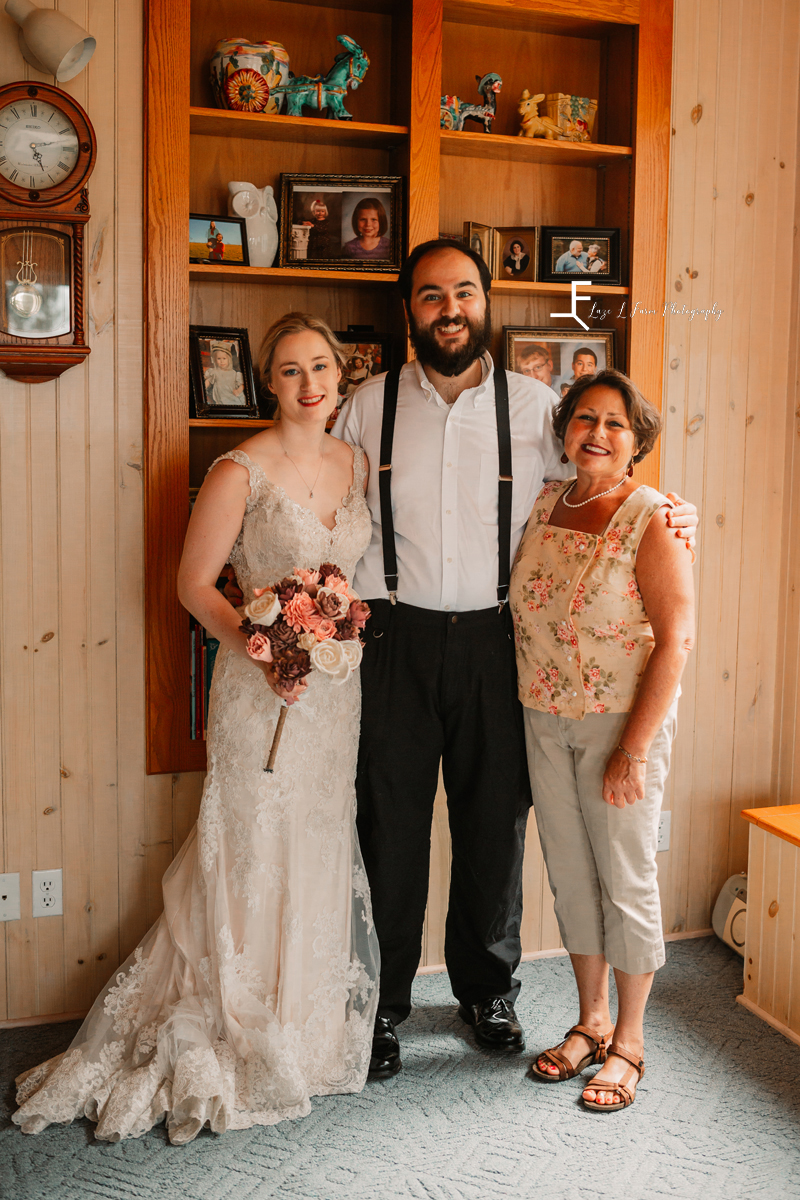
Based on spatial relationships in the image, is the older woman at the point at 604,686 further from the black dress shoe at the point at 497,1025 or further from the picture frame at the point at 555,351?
the picture frame at the point at 555,351

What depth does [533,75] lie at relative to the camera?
281cm

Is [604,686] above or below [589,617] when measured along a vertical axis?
below

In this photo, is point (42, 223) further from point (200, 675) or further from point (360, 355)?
point (200, 675)

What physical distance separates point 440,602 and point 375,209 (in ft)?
3.58

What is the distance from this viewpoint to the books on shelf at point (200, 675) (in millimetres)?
2449

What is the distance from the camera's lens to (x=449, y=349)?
7.22 feet

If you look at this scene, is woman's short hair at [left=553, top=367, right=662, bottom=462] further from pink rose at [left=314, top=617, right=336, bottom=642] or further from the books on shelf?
the books on shelf

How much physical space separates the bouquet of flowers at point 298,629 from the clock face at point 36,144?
1.12m

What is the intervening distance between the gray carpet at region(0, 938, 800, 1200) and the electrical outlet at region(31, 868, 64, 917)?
0.29 m

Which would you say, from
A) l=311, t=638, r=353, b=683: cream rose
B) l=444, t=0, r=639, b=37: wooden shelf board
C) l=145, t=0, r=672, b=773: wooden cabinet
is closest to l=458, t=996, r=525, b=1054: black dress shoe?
l=145, t=0, r=672, b=773: wooden cabinet

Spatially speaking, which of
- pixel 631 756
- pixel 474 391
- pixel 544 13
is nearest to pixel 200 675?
pixel 474 391

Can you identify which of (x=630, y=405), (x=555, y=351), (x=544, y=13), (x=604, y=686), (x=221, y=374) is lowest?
(x=604, y=686)

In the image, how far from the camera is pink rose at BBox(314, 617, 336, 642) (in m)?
1.86

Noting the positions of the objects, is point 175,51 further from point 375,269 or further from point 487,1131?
point 487,1131
